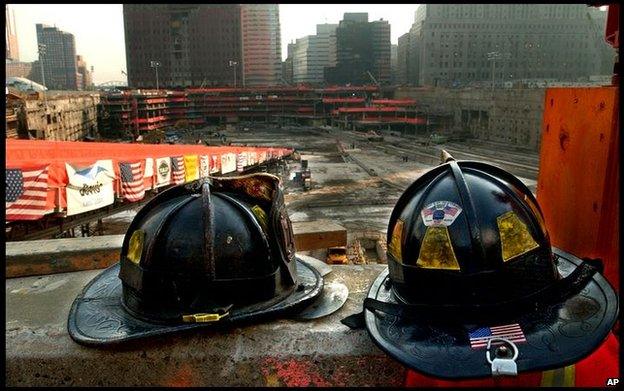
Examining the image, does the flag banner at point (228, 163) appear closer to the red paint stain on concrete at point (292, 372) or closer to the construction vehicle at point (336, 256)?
the construction vehicle at point (336, 256)

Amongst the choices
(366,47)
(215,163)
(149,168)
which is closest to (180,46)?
(366,47)

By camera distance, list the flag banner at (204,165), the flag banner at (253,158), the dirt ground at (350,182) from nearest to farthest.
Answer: the flag banner at (204,165), the dirt ground at (350,182), the flag banner at (253,158)

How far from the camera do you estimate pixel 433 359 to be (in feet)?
8.02

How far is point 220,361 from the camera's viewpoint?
306 centimetres

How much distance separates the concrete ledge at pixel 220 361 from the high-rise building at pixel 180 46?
156835mm

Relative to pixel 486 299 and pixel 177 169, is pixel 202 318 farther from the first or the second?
pixel 177 169

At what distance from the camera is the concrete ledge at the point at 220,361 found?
9.92 feet

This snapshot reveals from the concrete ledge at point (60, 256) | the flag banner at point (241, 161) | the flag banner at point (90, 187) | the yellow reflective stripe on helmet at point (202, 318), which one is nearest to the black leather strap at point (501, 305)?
the yellow reflective stripe on helmet at point (202, 318)

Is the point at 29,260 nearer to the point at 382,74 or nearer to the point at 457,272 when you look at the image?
the point at 457,272

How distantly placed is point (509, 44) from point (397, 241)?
15085cm

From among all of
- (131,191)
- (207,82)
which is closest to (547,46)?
(207,82)

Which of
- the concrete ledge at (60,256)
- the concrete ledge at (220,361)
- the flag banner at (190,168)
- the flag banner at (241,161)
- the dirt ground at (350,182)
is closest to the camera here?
the concrete ledge at (220,361)

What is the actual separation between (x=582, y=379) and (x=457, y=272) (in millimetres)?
783

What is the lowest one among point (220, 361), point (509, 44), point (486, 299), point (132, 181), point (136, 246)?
point (132, 181)
